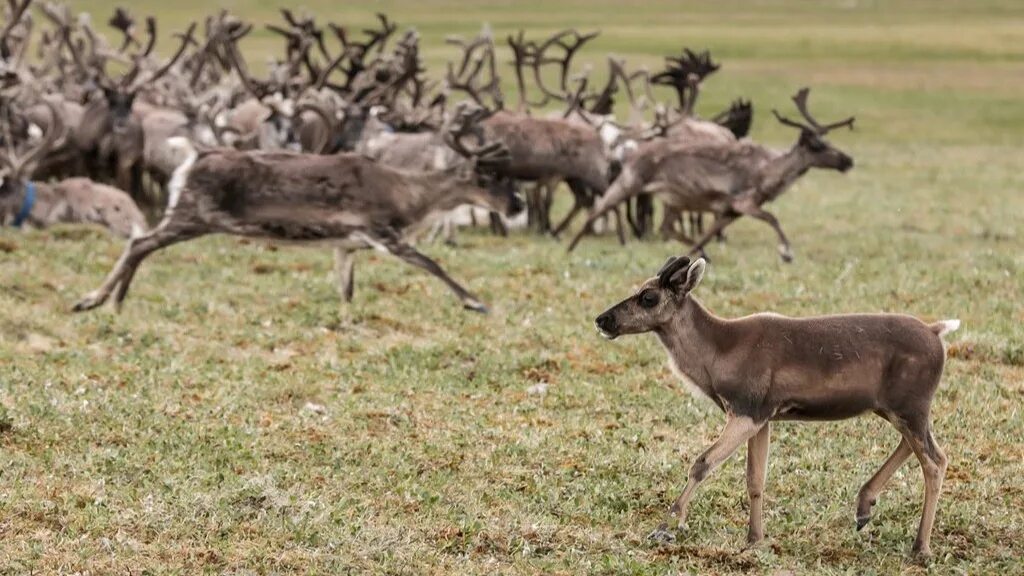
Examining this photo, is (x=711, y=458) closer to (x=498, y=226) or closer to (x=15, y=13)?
(x=498, y=226)

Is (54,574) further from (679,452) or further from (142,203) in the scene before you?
(142,203)

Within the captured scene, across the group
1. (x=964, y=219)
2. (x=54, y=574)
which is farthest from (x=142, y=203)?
(x=54, y=574)

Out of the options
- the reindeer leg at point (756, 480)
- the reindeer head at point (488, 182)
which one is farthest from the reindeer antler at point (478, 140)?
the reindeer leg at point (756, 480)

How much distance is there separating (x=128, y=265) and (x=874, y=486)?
Result: 22.8 feet

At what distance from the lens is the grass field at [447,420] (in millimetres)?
7336

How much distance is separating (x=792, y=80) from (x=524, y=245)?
92.7 feet

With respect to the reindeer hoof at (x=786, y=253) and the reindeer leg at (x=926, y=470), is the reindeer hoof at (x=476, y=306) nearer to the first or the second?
the reindeer hoof at (x=786, y=253)

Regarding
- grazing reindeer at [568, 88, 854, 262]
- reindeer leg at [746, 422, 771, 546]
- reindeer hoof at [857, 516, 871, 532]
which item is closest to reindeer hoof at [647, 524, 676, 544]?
reindeer leg at [746, 422, 771, 546]

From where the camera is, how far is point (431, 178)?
44.1 feet

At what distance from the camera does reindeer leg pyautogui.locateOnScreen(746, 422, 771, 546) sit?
7484 millimetres

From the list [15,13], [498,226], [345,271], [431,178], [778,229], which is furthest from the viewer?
[498,226]

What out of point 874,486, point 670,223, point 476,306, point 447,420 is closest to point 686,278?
point 874,486

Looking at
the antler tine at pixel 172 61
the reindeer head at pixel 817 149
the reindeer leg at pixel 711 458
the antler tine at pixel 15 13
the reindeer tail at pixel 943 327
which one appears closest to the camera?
the reindeer leg at pixel 711 458

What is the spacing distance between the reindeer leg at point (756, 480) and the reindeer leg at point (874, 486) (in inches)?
19.7
